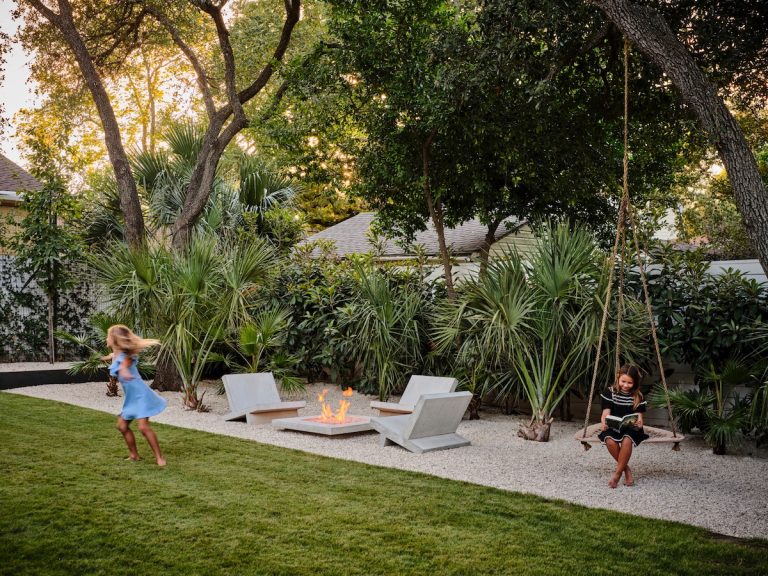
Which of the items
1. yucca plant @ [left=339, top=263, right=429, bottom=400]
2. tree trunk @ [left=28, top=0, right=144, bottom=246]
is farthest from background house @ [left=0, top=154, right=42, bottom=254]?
yucca plant @ [left=339, top=263, right=429, bottom=400]

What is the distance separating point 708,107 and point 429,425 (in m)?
4.66

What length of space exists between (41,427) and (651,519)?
745 centimetres

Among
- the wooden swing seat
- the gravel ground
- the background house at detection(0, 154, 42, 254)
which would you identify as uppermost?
the background house at detection(0, 154, 42, 254)

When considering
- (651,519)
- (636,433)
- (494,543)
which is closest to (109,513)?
(494,543)

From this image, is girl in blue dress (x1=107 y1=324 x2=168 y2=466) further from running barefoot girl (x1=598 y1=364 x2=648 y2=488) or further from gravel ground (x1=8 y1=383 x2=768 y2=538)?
running barefoot girl (x1=598 y1=364 x2=648 y2=488)

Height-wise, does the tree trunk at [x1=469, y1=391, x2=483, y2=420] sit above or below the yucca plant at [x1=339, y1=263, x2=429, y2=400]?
below

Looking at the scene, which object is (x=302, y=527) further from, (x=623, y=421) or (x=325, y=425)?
(x=325, y=425)

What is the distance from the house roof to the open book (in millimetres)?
16972

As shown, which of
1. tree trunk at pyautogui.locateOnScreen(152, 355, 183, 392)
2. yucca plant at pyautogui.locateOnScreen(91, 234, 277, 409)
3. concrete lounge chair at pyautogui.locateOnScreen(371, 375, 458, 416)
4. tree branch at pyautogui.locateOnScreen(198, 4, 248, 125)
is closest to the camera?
concrete lounge chair at pyautogui.locateOnScreen(371, 375, 458, 416)

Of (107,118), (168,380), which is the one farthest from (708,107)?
(107,118)

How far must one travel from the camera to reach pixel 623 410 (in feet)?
23.5

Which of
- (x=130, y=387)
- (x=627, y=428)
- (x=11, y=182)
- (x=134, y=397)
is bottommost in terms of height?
(x=627, y=428)

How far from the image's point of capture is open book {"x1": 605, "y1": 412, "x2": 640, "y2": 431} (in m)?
7.07

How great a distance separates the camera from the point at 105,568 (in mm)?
4496
